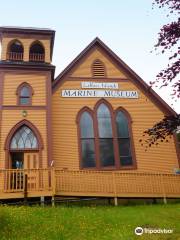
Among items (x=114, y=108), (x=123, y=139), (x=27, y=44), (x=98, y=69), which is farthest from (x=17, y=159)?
(x=98, y=69)

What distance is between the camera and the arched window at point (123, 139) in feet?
66.5

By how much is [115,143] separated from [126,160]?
121 centimetres

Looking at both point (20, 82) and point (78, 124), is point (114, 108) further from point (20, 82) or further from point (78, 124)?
point (20, 82)

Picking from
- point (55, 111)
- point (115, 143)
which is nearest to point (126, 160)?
point (115, 143)

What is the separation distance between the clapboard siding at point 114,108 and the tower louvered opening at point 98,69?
0.28 m

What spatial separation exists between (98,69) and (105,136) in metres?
4.65

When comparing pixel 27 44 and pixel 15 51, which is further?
pixel 15 51

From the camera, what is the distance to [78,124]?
2039cm

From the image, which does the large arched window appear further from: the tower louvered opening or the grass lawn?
the grass lawn

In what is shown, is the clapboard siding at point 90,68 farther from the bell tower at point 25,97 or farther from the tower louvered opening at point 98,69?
the bell tower at point 25,97

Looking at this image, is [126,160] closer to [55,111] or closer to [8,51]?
[55,111]

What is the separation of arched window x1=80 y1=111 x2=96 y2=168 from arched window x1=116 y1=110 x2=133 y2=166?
66.2 inches

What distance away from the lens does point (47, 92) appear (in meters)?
19.5

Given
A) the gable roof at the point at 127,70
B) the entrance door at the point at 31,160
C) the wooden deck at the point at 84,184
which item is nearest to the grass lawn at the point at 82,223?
the wooden deck at the point at 84,184
